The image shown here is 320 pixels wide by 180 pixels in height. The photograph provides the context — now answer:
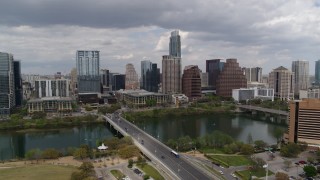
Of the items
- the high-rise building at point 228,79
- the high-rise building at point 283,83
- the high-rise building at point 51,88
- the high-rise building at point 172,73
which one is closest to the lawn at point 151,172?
the high-rise building at point 51,88

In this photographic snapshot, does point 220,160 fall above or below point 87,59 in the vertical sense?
below

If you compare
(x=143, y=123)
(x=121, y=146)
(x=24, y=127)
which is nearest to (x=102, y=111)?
(x=143, y=123)

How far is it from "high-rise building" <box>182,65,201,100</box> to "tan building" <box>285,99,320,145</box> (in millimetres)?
44319

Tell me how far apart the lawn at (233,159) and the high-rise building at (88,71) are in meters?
62.1

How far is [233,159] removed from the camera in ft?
90.0

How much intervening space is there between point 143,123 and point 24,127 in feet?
61.1

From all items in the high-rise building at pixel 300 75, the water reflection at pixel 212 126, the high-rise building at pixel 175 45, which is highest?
the high-rise building at pixel 175 45

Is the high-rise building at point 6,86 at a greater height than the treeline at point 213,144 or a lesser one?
greater

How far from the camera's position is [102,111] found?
59750mm

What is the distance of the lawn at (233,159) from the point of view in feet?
86.5

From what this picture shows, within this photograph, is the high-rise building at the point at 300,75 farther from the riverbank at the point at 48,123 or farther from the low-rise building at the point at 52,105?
the low-rise building at the point at 52,105

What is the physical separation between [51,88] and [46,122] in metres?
30.8

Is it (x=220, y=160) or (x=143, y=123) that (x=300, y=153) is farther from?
(x=143, y=123)

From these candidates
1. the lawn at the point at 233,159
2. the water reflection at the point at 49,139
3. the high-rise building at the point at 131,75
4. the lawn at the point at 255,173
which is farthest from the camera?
the high-rise building at the point at 131,75
